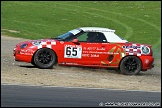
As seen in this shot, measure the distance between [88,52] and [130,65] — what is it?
1389 millimetres

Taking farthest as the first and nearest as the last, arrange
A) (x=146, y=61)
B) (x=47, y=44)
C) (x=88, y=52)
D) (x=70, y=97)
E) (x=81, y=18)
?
(x=81, y=18)
(x=146, y=61)
(x=88, y=52)
(x=47, y=44)
(x=70, y=97)

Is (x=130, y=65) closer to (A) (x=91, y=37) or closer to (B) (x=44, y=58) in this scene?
(A) (x=91, y=37)

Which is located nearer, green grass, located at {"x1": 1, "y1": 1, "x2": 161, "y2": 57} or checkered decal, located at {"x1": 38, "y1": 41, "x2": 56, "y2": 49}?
checkered decal, located at {"x1": 38, "y1": 41, "x2": 56, "y2": 49}

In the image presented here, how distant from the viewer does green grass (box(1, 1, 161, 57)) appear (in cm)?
2836

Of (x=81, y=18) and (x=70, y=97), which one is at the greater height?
(x=81, y=18)

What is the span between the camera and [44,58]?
49.8ft

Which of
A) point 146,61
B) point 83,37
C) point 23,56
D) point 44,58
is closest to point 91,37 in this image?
point 83,37

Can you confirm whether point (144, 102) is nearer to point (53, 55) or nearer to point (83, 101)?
point (83, 101)

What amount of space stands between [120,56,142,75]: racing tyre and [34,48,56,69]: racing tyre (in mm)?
2188

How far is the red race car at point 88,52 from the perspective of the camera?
15.2m

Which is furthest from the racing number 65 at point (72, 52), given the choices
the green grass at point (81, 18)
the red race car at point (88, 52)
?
the green grass at point (81, 18)

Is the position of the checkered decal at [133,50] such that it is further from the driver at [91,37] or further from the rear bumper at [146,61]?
the driver at [91,37]

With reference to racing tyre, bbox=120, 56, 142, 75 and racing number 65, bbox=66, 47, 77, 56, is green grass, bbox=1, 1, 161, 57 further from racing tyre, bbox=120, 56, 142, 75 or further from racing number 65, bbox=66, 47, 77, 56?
racing number 65, bbox=66, 47, 77, 56

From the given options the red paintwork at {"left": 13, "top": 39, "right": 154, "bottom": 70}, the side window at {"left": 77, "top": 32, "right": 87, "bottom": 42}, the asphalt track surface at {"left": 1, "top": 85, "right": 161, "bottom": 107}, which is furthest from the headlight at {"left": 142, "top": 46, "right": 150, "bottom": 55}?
the asphalt track surface at {"left": 1, "top": 85, "right": 161, "bottom": 107}
